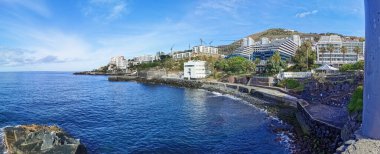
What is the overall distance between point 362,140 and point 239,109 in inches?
1340

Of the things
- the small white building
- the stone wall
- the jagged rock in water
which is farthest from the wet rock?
the small white building

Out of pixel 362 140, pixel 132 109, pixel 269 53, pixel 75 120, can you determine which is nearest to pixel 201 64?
pixel 269 53

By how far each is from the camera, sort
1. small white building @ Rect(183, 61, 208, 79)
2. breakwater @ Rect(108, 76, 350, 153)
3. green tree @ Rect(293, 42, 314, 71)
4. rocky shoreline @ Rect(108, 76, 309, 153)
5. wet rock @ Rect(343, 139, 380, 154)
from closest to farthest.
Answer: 1. wet rock @ Rect(343, 139, 380, 154)
2. breakwater @ Rect(108, 76, 350, 153)
3. rocky shoreline @ Rect(108, 76, 309, 153)
4. green tree @ Rect(293, 42, 314, 71)
5. small white building @ Rect(183, 61, 208, 79)

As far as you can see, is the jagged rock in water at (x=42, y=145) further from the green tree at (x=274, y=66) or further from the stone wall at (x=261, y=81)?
the green tree at (x=274, y=66)

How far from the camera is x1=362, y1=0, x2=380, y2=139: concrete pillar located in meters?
14.6

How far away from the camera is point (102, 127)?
37.1 meters

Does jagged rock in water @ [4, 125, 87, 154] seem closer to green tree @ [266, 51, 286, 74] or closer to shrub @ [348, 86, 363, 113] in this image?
shrub @ [348, 86, 363, 113]

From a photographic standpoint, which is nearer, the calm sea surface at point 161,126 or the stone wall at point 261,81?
the calm sea surface at point 161,126

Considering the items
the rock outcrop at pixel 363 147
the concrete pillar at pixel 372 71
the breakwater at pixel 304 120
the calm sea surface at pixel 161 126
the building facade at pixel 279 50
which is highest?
the building facade at pixel 279 50

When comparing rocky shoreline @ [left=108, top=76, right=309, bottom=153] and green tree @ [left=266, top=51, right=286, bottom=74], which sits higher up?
green tree @ [left=266, top=51, right=286, bottom=74]

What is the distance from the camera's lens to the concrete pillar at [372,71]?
14648 millimetres

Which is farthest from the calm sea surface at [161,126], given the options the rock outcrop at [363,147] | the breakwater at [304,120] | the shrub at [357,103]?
the rock outcrop at [363,147]

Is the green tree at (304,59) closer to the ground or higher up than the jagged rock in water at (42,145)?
higher up

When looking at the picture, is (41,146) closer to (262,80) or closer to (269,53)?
(262,80)
